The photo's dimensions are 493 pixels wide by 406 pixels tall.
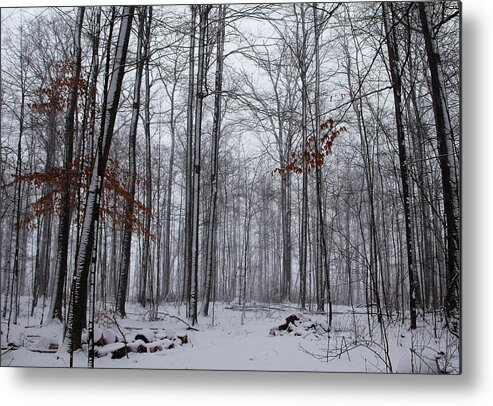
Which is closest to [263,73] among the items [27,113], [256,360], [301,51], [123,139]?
[301,51]

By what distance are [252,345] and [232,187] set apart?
110 centimetres

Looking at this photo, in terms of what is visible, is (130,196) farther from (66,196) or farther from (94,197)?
(66,196)

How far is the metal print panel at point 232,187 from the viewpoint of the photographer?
3.24 m

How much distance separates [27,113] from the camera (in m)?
3.50

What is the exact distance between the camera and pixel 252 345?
10.9ft

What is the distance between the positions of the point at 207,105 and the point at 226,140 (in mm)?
287

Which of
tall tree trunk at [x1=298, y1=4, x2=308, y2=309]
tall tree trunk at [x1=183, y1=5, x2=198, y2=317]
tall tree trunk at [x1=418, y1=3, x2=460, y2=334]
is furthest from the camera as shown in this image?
tall tree trunk at [x1=183, y1=5, x2=198, y2=317]

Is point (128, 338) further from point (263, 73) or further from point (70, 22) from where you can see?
point (70, 22)

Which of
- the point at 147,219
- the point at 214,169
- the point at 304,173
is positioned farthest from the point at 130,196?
the point at 304,173

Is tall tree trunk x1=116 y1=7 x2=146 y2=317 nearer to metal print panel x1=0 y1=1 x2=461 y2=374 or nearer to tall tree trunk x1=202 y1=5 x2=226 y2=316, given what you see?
metal print panel x1=0 y1=1 x2=461 y2=374

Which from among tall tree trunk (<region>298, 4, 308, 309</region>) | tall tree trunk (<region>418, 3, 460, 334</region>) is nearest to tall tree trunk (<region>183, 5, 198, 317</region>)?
tall tree trunk (<region>298, 4, 308, 309</region>)

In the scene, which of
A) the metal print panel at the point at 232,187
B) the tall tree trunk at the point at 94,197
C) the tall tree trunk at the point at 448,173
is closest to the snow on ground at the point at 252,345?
the metal print panel at the point at 232,187

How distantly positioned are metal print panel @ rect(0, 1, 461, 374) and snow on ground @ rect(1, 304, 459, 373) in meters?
0.01

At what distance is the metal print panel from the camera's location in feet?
10.6
